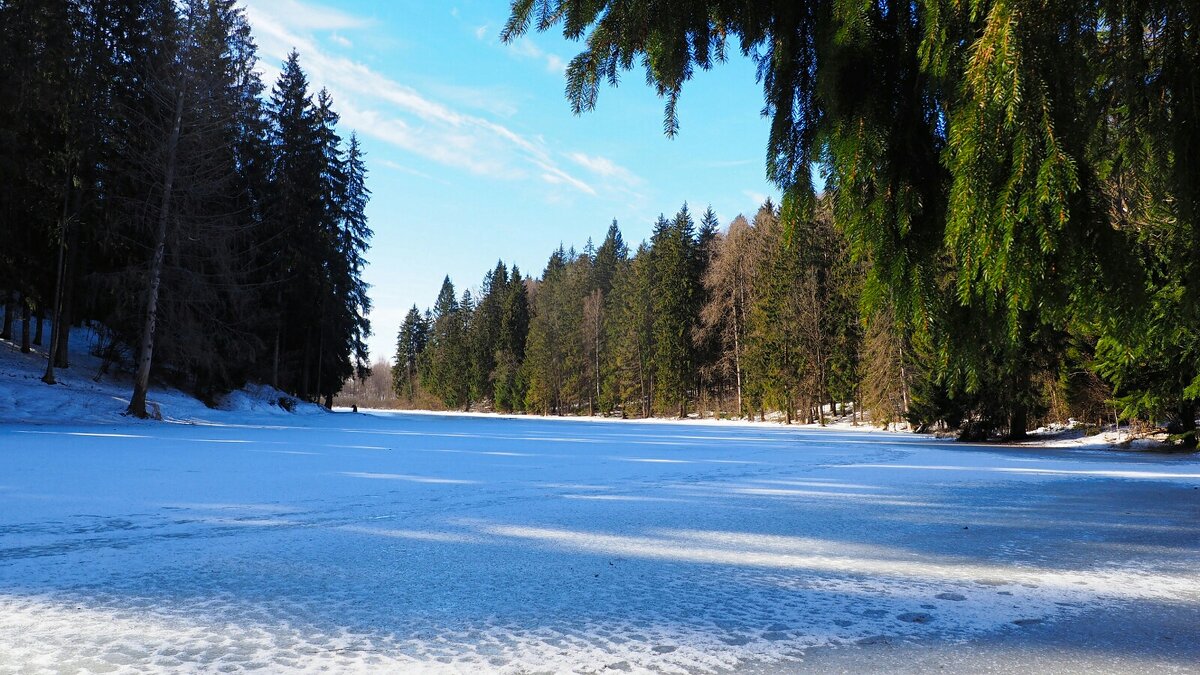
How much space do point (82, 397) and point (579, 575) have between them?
2224 centimetres

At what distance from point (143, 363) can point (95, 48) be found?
36.5ft

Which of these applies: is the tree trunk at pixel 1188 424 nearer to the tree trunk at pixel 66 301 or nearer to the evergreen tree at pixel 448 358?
the tree trunk at pixel 66 301

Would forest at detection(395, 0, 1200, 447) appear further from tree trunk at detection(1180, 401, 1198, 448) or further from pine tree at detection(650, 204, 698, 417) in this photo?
pine tree at detection(650, 204, 698, 417)

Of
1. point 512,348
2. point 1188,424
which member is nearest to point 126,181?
point 1188,424

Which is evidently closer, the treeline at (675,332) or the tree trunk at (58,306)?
the tree trunk at (58,306)

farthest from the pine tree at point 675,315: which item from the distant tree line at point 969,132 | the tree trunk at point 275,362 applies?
the distant tree line at point 969,132

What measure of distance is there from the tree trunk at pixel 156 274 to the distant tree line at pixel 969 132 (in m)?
20.6

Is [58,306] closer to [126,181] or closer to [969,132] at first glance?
[126,181]

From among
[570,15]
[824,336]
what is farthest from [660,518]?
[824,336]

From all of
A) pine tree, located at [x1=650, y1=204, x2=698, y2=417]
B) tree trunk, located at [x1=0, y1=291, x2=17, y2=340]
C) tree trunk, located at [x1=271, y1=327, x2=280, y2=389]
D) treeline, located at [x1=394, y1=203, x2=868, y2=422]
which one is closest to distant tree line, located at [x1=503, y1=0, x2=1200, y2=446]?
treeline, located at [x1=394, y1=203, x2=868, y2=422]

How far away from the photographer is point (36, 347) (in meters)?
26.3

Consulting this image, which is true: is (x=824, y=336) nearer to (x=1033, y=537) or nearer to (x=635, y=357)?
(x=635, y=357)

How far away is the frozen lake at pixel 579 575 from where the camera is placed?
8.38ft

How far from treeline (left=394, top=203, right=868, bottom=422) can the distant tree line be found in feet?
65.1
